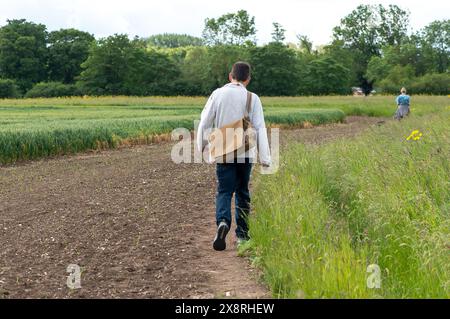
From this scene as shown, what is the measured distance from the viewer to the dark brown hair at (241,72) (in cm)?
639

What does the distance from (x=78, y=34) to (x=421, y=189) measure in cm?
9803

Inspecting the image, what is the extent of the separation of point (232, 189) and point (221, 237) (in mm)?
529

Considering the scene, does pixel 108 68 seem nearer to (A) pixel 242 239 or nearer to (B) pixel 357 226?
(A) pixel 242 239

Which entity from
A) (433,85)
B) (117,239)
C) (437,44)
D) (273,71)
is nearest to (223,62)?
(273,71)

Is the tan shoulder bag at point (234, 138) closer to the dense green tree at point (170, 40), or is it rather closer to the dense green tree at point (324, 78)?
the dense green tree at point (324, 78)

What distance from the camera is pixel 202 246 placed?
21.9 feet

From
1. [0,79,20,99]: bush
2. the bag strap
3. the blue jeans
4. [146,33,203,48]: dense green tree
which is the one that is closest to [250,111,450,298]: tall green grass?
the blue jeans

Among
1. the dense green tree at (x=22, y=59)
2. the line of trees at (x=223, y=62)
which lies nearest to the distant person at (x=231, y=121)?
the line of trees at (x=223, y=62)

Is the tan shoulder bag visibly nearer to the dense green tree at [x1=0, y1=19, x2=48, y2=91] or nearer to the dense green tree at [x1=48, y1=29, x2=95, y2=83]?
the dense green tree at [x1=0, y1=19, x2=48, y2=91]

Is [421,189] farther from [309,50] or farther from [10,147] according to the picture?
[309,50]

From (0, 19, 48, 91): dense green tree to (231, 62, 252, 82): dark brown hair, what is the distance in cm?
8486

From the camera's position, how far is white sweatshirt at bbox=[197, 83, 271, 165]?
6.32 m

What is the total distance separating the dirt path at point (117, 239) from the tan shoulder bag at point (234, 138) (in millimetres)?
1078

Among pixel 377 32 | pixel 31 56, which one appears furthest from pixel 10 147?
pixel 377 32
